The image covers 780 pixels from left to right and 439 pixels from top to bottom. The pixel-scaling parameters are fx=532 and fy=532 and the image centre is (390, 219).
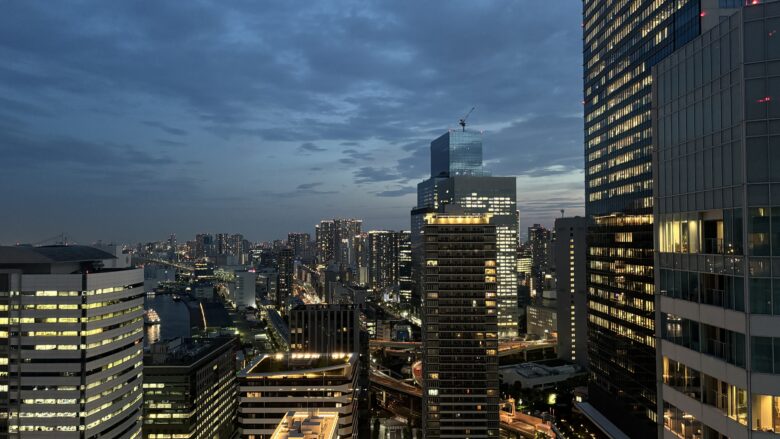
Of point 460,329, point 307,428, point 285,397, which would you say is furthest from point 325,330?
point 307,428

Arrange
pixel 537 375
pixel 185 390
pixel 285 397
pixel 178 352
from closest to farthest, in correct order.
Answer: pixel 285 397 < pixel 185 390 < pixel 178 352 < pixel 537 375

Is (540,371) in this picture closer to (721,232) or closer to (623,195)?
(623,195)

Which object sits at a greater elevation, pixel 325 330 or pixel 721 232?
pixel 721 232

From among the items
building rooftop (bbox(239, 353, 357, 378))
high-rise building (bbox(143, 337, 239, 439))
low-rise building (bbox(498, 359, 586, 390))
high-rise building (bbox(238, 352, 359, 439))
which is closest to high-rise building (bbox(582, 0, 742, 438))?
low-rise building (bbox(498, 359, 586, 390))

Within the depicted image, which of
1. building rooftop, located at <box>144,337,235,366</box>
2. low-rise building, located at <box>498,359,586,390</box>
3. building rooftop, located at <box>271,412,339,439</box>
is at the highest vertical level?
building rooftop, located at <box>271,412,339,439</box>

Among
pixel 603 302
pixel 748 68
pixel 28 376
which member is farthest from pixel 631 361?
pixel 28 376

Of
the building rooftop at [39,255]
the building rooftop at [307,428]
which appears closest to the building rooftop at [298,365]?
→ the building rooftop at [307,428]

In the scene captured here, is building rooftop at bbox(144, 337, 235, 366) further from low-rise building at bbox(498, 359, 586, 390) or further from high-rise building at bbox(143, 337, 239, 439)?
low-rise building at bbox(498, 359, 586, 390)
